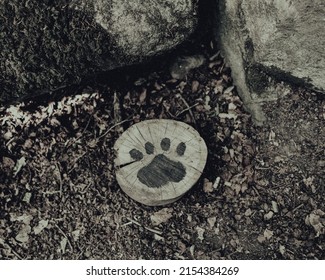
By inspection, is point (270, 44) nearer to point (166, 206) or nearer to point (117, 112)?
point (117, 112)

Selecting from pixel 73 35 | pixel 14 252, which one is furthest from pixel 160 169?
pixel 14 252

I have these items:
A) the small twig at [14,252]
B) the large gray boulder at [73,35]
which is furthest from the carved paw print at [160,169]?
the small twig at [14,252]

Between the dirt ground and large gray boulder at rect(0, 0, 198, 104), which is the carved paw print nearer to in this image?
the dirt ground

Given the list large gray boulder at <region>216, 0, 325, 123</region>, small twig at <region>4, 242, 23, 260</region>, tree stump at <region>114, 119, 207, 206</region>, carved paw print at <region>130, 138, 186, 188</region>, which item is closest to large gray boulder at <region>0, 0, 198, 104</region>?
large gray boulder at <region>216, 0, 325, 123</region>

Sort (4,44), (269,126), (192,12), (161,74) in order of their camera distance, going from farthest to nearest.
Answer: (161,74) < (269,126) < (192,12) < (4,44)

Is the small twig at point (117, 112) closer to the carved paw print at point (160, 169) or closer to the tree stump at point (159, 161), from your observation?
the tree stump at point (159, 161)

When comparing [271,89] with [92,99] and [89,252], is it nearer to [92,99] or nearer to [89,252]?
[92,99]
